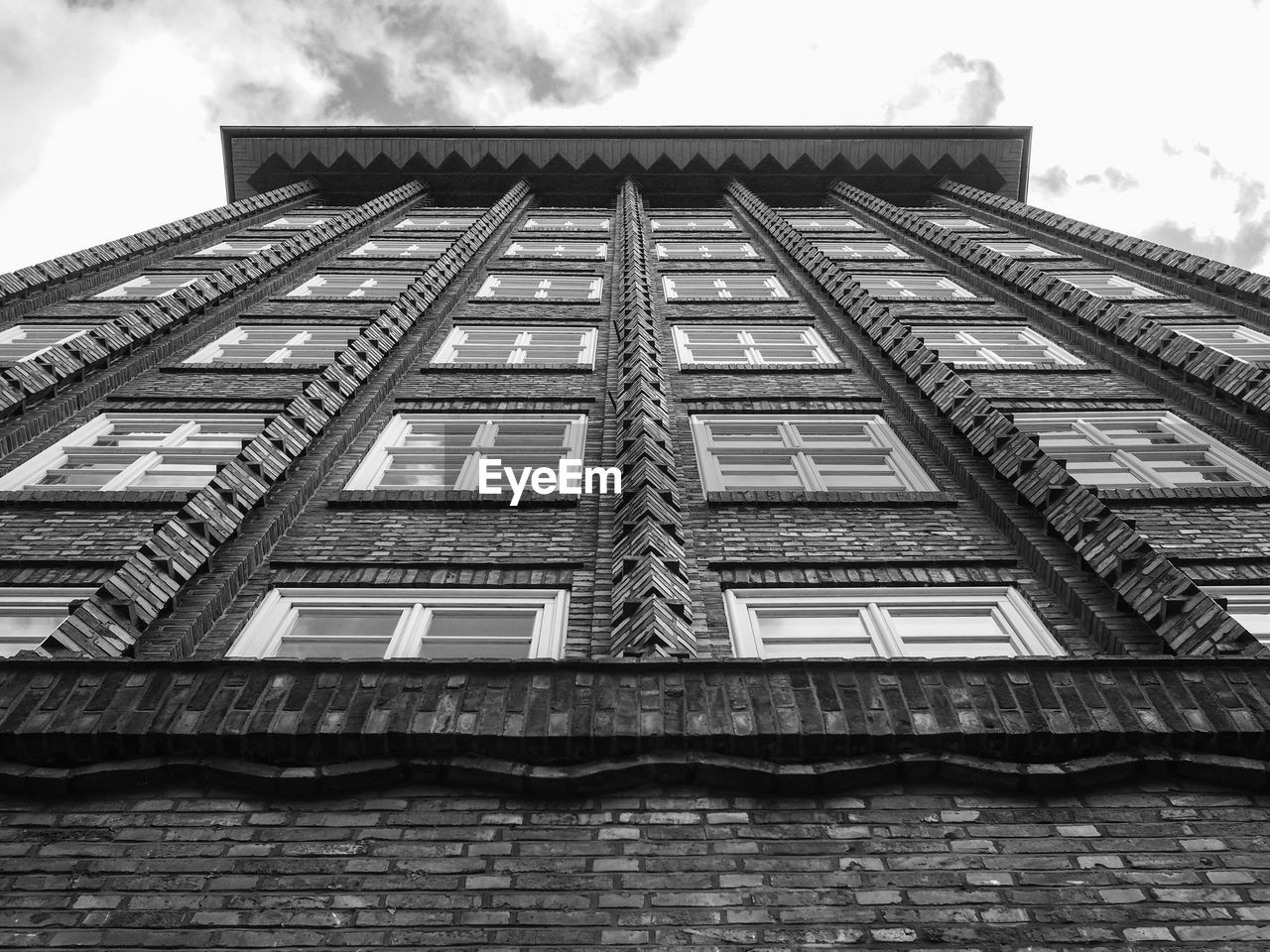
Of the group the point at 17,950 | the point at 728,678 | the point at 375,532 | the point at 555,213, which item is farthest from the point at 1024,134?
the point at 17,950

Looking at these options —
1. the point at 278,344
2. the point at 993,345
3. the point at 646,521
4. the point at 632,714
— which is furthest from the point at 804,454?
the point at 278,344

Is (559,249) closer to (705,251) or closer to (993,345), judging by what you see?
(705,251)

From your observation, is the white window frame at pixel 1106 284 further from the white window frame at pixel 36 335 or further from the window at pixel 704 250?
the white window frame at pixel 36 335

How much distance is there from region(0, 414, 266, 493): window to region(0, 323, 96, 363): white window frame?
4.16 m

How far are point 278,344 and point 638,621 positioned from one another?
38.2 feet

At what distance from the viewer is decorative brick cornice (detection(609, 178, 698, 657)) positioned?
21.2 ft

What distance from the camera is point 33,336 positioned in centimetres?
1623

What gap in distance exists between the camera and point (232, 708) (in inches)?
191

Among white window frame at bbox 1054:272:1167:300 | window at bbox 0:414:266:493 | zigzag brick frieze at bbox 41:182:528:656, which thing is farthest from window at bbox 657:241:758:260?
window at bbox 0:414:266:493

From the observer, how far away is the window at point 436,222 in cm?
2908

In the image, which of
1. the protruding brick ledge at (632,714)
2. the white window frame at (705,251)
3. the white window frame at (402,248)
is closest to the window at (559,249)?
the white window frame at (705,251)

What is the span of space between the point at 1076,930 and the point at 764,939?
1174 mm

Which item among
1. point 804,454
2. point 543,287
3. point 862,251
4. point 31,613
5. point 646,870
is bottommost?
point 646,870

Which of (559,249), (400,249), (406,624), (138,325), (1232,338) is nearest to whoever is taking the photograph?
(406,624)
